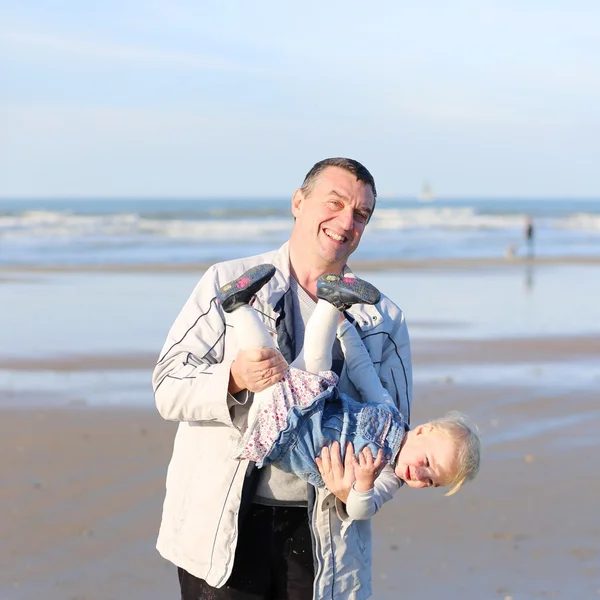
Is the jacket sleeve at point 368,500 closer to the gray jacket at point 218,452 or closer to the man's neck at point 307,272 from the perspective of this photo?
the gray jacket at point 218,452

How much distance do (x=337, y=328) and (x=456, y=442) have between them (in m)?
0.56

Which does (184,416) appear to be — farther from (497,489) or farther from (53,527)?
(497,489)

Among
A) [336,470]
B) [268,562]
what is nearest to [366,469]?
[336,470]

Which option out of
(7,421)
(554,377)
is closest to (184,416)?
→ (7,421)

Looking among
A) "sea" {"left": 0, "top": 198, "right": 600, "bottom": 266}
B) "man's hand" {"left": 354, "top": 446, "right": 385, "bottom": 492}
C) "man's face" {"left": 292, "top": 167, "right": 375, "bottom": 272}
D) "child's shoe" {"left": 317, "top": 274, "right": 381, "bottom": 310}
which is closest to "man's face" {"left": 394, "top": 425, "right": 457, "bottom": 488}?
"man's hand" {"left": 354, "top": 446, "right": 385, "bottom": 492}

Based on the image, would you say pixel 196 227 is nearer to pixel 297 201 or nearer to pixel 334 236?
pixel 297 201

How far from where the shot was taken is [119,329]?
12.6m

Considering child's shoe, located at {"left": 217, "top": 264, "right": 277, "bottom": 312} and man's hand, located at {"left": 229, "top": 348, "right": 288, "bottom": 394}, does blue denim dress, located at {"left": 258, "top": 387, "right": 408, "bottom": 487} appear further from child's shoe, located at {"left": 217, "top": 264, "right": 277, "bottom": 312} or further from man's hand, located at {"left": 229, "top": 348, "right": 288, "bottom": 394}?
child's shoe, located at {"left": 217, "top": 264, "right": 277, "bottom": 312}

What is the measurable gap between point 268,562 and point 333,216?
3.67 feet

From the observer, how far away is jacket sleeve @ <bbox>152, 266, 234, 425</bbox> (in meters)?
Answer: 2.66

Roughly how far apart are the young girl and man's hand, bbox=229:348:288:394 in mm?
44

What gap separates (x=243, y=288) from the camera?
2.70 m

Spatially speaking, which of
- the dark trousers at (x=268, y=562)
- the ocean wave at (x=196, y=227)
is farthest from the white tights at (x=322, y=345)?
the ocean wave at (x=196, y=227)

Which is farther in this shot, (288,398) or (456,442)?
(456,442)
